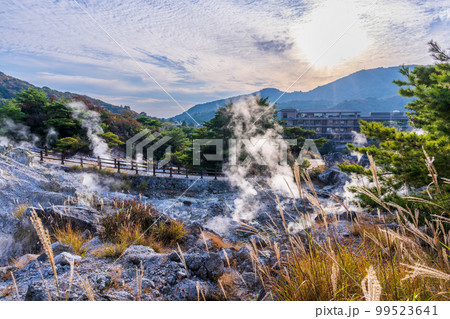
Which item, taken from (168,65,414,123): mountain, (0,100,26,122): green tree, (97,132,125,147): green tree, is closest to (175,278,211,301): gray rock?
(168,65,414,123): mountain

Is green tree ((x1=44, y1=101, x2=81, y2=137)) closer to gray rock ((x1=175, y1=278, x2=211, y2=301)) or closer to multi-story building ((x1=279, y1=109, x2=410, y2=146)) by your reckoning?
gray rock ((x1=175, y1=278, x2=211, y2=301))

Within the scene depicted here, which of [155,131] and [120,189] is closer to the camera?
[155,131]

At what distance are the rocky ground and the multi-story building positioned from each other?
6.12 ft

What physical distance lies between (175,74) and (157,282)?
2936 millimetres

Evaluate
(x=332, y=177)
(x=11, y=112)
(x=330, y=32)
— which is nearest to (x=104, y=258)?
(x=11, y=112)

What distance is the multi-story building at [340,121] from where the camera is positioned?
14.7ft

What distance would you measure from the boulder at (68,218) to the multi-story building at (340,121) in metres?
4.94

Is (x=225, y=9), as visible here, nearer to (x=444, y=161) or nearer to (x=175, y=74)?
(x=175, y=74)

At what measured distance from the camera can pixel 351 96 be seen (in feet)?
16.6

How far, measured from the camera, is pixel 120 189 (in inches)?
279

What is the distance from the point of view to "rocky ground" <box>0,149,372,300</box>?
1.34m
